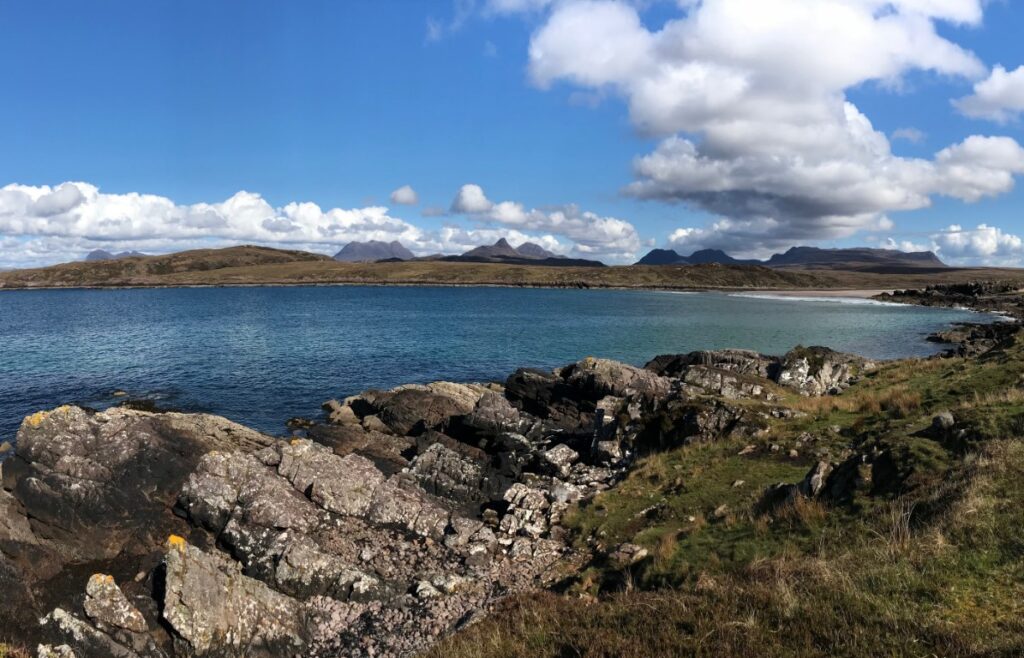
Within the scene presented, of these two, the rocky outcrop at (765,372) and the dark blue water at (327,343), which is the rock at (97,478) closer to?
the dark blue water at (327,343)

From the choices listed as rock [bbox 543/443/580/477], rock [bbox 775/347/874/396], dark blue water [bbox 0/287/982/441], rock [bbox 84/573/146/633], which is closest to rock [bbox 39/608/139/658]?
rock [bbox 84/573/146/633]

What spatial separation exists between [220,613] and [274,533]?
4.07 metres

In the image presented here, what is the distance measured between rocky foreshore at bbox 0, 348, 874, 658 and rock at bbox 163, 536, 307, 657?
0.04 meters

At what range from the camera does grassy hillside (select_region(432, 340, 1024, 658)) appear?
30.9 feet

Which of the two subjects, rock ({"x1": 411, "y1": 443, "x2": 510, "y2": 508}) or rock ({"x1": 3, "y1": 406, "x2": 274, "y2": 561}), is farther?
rock ({"x1": 411, "y1": 443, "x2": 510, "y2": 508})

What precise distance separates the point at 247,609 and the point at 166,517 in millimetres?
6843

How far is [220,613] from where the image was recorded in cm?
1606

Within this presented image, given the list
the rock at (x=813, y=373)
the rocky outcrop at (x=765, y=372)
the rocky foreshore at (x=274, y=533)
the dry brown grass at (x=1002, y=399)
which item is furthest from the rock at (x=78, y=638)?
the rock at (x=813, y=373)

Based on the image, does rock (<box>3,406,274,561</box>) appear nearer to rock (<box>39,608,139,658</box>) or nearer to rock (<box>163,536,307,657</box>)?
rock (<box>39,608,139,658</box>)

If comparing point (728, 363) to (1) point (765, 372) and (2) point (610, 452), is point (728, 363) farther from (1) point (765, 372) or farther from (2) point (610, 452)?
(2) point (610, 452)

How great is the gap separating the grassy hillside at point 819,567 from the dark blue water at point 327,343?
33927mm

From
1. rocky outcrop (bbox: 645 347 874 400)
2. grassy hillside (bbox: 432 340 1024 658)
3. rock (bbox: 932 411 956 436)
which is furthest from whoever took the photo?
rocky outcrop (bbox: 645 347 874 400)

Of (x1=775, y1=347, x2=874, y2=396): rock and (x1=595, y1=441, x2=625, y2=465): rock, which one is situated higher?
(x1=775, y1=347, x2=874, y2=396): rock

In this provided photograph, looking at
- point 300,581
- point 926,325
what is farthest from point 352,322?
point 926,325
